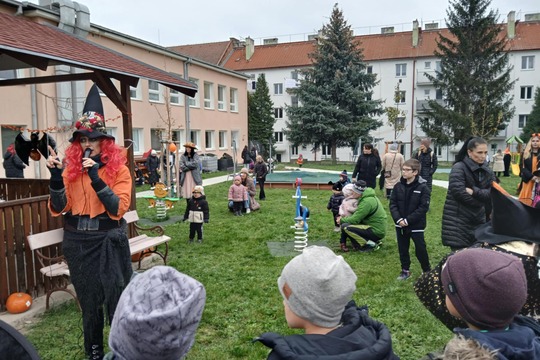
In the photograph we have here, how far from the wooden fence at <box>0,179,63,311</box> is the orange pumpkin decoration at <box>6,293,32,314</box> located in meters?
0.09

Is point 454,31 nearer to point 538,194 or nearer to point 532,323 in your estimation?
point 538,194

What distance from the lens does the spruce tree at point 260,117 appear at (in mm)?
44844

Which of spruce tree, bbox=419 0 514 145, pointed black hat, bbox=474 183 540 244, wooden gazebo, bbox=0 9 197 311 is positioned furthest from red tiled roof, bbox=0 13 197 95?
spruce tree, bbox=419 0 514 145

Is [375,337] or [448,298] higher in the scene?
[448,298]

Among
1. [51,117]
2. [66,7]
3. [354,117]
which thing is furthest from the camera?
[354,117]

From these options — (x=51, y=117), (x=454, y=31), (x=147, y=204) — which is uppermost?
(x=454, y=31)

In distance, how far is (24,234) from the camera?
17.0 feet

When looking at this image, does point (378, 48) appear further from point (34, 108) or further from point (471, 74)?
point (34, 108)

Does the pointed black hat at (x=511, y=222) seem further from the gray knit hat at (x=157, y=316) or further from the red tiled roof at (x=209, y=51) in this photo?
the red tiled roof at (x=209, y=51)

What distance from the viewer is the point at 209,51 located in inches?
2112

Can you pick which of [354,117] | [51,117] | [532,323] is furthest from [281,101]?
[532,323]

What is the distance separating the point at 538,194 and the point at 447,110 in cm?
3364

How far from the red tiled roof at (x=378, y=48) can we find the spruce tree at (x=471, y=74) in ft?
27.1

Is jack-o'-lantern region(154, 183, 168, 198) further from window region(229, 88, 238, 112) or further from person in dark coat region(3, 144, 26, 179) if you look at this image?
window region(229, 88, 238, 112)
